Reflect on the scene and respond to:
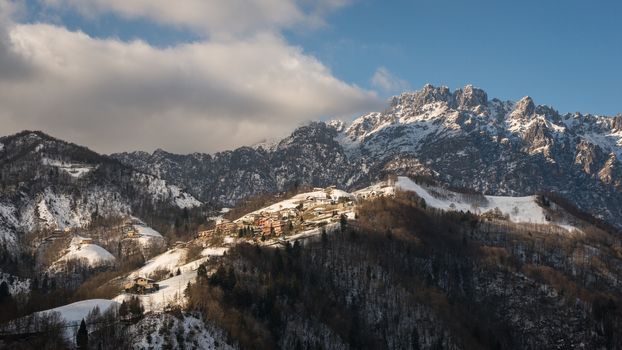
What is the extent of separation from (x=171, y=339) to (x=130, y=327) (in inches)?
456

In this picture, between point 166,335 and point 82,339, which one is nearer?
point 82,339

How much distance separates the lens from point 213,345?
199000mm

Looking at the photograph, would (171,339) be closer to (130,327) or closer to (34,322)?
(130,327)

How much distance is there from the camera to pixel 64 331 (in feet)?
629

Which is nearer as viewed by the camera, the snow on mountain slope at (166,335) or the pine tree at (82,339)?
the pine tree at (82,339)

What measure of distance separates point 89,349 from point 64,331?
16205mm

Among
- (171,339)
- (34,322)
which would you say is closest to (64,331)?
(34,322)

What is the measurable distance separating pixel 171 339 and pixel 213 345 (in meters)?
12.8

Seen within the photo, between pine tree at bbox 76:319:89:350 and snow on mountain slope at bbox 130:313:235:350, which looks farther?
snow on mountain slope at bbox 130:313:235:350

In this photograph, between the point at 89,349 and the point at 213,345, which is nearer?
the point at 89,349

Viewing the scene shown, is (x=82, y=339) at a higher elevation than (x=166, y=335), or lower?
higher

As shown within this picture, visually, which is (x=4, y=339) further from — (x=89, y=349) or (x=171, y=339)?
(x=171, y=339)

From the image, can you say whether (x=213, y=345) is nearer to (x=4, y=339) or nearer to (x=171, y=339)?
(x=171, y=339)

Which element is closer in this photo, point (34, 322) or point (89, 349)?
point (89, 349)
